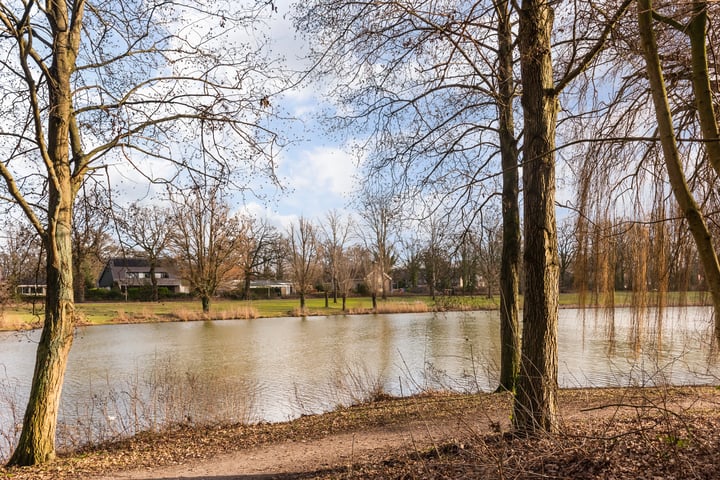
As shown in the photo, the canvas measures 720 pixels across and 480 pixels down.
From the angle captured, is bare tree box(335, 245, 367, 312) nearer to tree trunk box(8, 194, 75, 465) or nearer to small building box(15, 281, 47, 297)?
small building box(15, 281, 47, 297)

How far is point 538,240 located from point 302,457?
3507mm

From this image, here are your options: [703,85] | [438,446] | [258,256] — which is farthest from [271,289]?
[703,85]

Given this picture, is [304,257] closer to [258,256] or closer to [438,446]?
[258,256]

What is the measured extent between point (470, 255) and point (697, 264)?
15.0 ft

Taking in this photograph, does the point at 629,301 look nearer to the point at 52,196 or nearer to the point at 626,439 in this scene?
the point at 626,439

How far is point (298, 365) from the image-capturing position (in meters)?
14.0

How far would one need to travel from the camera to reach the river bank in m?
3.19

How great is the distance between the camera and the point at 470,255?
8.89m

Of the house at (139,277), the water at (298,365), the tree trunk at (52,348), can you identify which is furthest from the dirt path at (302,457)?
the house at (139,277)

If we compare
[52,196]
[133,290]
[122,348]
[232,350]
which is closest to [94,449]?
[52,196]

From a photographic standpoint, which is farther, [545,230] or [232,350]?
[232,350]

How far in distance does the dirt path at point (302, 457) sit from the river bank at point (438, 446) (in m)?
0.02

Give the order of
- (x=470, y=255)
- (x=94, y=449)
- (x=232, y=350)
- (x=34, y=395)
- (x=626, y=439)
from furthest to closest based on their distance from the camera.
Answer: (x=232, y=350) → (x=470, y=255) → (x=94, y=449) → (x=34, y=395) → (x=626, y=439)

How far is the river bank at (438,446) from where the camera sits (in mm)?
3193
